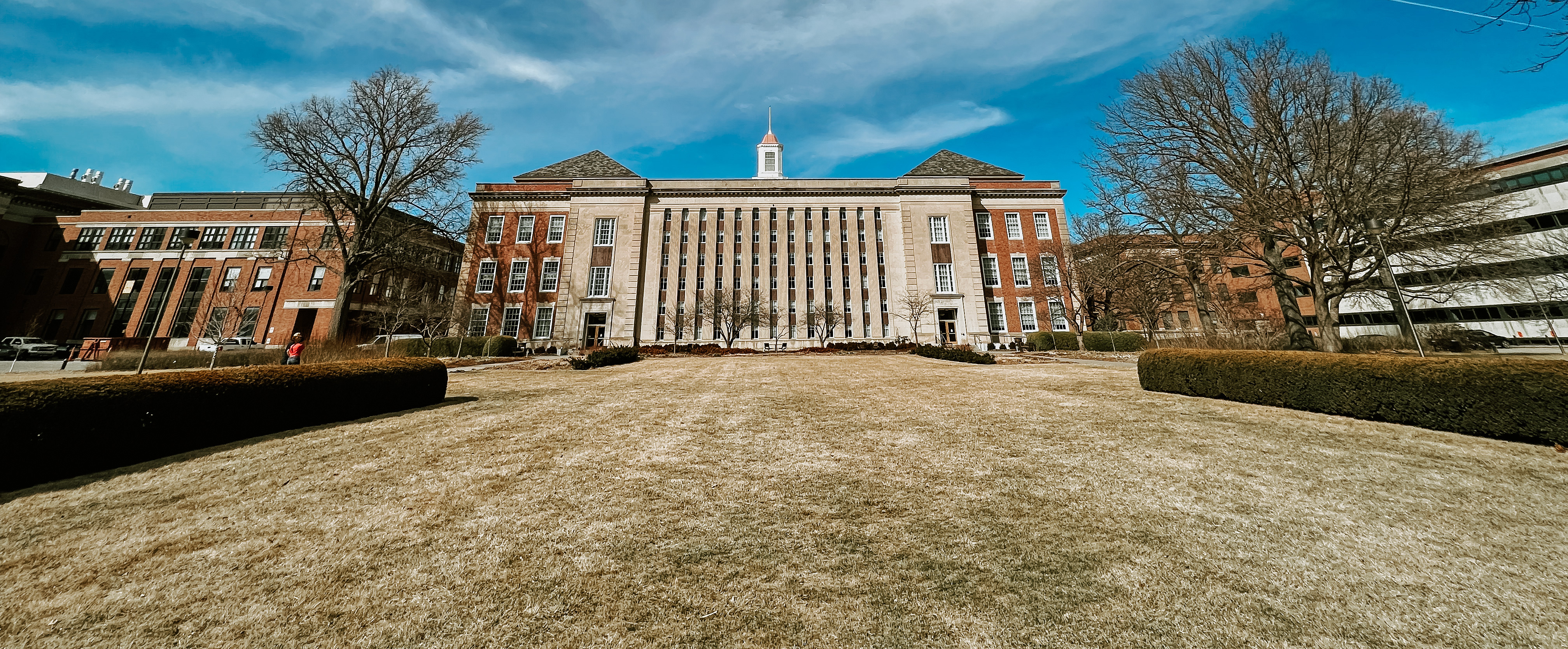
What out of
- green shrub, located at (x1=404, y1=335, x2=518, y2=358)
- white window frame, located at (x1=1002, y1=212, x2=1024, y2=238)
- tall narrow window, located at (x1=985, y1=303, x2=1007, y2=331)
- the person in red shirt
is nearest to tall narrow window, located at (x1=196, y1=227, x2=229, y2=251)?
green shrub, located at (x1=404, y1=335, x2=518, y2=358)

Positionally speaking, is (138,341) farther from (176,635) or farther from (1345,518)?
(1345,518)

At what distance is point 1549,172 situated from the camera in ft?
86.0

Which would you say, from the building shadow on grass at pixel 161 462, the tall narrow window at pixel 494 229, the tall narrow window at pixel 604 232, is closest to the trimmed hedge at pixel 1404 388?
the building shadow on grass at pixel 161 462

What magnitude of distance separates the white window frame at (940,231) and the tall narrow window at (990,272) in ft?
11.5

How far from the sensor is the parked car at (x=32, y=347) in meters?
28.6

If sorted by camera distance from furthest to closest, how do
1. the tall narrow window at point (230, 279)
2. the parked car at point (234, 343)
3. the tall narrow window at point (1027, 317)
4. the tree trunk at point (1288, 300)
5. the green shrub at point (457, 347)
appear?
the tall narrow window at point (1027, 317)
the tall narrow window at point (230, 279)
the green shrub at point (457, 347)
the parked car at point (234, 343)
the tree trunk at point (1288, 300)

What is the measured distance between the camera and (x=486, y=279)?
37406 millimetres

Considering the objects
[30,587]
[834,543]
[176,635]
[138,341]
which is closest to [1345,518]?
[834,543]

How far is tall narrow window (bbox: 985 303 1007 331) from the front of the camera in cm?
3844

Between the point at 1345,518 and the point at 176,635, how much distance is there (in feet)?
26.8

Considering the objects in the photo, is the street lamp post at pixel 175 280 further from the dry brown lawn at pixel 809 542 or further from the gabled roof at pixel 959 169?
the gabled roof at pixel 959 169

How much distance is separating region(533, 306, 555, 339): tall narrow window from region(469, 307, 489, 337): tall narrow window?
347 cm

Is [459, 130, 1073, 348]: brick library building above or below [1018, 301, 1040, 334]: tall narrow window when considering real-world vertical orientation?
above

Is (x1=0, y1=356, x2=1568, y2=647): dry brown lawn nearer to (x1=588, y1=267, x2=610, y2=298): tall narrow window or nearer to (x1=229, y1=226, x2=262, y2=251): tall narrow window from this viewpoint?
(x1=588, y1=267, x2=610, y2=298): tall narrow window
